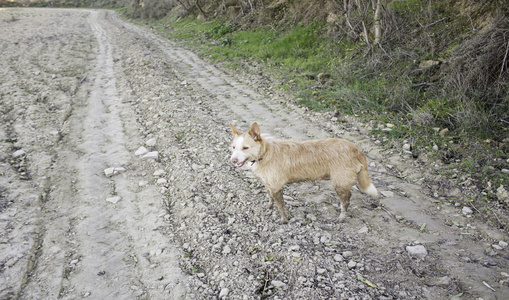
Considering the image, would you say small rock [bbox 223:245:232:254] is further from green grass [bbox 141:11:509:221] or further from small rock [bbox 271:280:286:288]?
green grass [bbox 141:11:509:221]

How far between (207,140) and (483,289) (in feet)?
18.5

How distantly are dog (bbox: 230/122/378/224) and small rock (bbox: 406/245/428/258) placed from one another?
0.86 metres

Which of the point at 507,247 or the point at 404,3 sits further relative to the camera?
the point at 404,3

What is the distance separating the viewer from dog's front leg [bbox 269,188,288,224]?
14.4ft

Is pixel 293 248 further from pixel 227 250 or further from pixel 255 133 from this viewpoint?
pixel 255 133

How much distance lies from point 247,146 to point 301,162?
2.90 ft

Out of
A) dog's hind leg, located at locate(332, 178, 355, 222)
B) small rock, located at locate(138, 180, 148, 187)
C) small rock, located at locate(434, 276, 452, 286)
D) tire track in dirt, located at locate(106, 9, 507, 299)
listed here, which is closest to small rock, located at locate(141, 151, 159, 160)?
small rock, located at locate(138, 180, 148, 187)

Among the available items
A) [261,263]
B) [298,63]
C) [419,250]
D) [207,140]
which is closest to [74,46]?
[298,63]

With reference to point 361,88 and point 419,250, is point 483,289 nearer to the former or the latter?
point 419,250

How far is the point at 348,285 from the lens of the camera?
3.42 metres

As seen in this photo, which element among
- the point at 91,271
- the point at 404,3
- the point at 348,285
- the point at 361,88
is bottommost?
the point at 91,271

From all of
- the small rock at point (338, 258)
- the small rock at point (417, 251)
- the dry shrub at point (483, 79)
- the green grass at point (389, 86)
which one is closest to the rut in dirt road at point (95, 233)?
the small rock at point (338, 258)

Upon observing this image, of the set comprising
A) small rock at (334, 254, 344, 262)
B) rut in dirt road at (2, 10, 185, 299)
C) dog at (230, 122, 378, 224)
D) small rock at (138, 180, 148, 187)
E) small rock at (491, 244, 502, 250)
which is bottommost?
rut in dirt road at (2, 10, 185, 299)

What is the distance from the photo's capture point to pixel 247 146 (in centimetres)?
423
